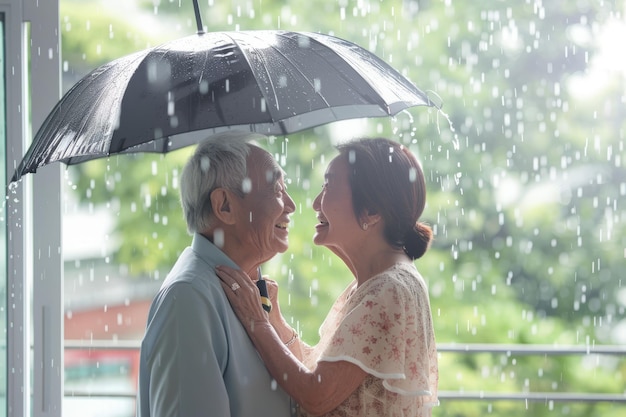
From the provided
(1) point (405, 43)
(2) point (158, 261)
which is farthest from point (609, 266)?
(2) point (158, 261)

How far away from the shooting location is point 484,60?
197 inches

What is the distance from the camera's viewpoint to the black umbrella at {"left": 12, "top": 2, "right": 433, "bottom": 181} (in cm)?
121

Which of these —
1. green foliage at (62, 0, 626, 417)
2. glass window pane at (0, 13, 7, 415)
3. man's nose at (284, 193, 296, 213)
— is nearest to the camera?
man's nose at (284, 193, 296, 213)

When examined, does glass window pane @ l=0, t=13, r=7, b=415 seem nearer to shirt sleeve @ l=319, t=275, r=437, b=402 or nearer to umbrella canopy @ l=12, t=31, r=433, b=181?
umbrella canopy @ l=12, t=31, r=433, b=181

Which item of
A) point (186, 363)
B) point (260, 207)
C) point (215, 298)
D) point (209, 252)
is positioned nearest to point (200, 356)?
point (186, 363)

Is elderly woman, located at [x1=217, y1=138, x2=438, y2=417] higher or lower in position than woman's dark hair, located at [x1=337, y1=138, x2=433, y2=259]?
lower

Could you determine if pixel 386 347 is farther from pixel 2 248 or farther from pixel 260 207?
pixel 2 248

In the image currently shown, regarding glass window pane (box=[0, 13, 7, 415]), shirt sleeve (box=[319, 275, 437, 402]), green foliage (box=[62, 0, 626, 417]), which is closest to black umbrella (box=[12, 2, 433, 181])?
shirt sleeve (box=[319, 275, 437, 402])

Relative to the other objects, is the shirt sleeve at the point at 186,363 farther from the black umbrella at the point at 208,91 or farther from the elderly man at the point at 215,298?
the black umbrella at the point at 208,91

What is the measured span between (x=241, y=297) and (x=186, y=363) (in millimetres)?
199

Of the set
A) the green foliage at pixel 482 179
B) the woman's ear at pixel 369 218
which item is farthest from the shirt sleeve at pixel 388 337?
the green foliage at pixel 482 179

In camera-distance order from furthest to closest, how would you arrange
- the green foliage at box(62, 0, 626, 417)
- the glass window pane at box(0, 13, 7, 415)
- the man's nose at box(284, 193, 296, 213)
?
the green foliage at box(62, 0, 626, 417) < the glass window pane at box(0, 13, 7, 415) < the man's nose at box(284, 193, 296, 213)

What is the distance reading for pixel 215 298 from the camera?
1.40 metres

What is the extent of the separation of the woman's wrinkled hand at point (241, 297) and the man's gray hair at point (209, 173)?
11cm
